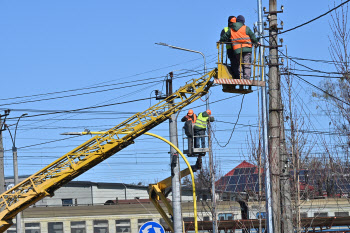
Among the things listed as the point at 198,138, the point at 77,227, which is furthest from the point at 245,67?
the point at 77,227

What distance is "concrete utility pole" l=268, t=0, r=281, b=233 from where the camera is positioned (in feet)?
47.4

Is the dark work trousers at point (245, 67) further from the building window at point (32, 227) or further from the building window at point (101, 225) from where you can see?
the building window at point (32, 227)

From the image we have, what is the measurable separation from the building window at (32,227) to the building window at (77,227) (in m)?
1.86

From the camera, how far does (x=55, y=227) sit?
36.4 meters

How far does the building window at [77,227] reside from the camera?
36375 millimetres

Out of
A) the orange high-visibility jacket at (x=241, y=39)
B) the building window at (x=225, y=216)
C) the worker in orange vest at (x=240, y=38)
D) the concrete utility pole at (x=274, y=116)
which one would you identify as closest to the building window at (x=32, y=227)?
the building window at (x=225, y=216)

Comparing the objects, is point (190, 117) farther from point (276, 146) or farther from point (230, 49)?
→ point (276, 146)

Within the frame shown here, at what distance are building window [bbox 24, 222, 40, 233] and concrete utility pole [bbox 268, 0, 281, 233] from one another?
75.3 ft

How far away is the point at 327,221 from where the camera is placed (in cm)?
3666

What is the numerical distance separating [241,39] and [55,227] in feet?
74.9

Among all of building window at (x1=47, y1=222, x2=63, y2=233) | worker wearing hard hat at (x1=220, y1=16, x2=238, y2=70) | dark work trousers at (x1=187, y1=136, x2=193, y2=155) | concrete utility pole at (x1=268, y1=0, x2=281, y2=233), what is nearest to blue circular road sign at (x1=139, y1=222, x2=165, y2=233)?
concrete utility pole at (x1=268, y1=0, x2=281, y2=233)

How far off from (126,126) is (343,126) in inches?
324

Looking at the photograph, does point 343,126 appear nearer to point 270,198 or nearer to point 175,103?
point 270,198

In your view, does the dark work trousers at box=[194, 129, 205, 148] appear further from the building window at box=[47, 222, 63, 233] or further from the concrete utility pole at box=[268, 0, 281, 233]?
the building window at box=[47, 222, 63, 233]
